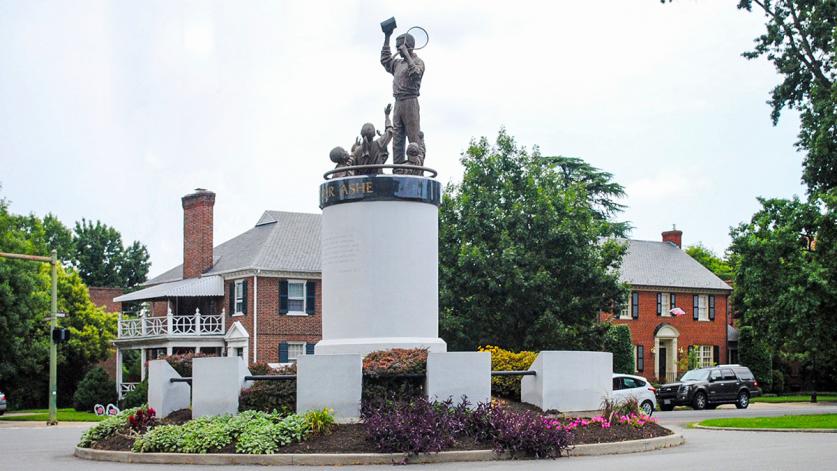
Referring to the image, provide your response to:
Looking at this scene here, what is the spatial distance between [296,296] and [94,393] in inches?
390

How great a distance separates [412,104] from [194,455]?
28.6 ft

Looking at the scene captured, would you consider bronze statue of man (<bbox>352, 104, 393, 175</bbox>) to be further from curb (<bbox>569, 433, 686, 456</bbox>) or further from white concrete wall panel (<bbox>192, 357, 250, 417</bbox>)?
curb (<bbox>569, 433, 686, 456</bbox>)

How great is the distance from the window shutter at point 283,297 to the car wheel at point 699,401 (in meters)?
18.6

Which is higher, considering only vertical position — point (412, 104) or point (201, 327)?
point (412, 104)

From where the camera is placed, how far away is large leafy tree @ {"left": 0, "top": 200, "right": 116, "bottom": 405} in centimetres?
4797

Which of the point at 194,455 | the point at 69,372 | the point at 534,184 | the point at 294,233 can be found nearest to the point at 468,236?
the point at 534,184

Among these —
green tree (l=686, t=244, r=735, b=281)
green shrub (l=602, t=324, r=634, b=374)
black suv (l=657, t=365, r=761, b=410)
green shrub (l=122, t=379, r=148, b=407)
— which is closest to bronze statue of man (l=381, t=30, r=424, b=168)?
green shrub (l=122, t=379, r=148, b=407)

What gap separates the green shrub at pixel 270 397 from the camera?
19.6 m

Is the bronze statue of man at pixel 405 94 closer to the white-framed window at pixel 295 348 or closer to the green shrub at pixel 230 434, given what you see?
the green shrub at pixel 230 434

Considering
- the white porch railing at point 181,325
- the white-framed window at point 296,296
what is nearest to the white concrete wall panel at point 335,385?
the white-framed window at point 296,296

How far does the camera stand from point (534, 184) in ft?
138

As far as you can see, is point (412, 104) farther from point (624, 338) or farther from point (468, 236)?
point (624, 338)

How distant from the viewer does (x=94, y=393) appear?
49.6 metres

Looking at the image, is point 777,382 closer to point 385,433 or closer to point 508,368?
point 508,368
